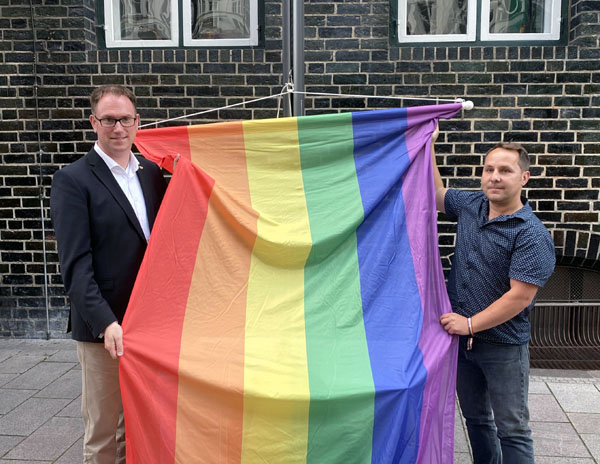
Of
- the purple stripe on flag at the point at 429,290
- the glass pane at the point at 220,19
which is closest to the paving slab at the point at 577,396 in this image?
the purple stripe on flag at the point at 429,290

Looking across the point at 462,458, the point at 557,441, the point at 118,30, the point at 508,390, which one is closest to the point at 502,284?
the point at 508,390

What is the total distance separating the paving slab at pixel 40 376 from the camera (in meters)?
4.84

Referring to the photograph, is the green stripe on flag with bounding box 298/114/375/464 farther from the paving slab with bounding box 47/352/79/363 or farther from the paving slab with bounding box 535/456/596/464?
the paving slab with bounding box 47/352/79/363

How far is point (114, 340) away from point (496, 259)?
1797 mm

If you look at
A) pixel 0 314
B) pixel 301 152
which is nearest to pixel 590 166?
pixel 301 152

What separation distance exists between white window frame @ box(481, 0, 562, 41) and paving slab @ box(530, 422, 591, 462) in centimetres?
339

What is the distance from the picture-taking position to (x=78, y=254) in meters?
2.72

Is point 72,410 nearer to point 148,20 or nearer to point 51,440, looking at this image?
point 51,440

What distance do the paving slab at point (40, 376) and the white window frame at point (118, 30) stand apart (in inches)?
120

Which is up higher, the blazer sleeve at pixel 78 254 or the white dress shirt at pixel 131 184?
the white dress shirt at pixel 131 184

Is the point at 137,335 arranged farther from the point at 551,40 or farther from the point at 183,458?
the point at 551,40

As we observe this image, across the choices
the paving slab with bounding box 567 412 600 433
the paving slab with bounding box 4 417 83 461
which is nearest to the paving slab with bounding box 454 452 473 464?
the paving slab with bounding box 567 412 600 433

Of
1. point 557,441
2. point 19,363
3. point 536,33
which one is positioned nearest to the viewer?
point 557,441

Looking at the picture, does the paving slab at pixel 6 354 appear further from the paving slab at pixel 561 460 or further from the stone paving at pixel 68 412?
the paving slab at pixel 561 460
